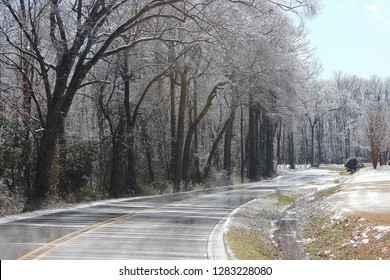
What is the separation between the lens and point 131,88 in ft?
138

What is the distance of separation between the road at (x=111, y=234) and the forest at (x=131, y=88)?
420cm

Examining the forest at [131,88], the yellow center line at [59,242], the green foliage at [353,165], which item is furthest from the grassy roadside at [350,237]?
the green foliage at [353,165]

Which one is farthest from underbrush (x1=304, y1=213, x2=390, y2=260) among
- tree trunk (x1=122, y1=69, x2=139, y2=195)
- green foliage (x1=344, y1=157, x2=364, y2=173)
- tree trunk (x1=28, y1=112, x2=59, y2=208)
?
green foliage (x1=344, y1=157, x2=364, y2=173)

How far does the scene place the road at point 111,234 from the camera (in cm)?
1157

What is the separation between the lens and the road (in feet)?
38.0

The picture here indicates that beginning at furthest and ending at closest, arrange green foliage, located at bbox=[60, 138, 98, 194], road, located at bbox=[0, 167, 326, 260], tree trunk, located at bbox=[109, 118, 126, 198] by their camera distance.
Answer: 1. tree trunk, located at bbox=[109, 118, 126, 198]
2. green foliage, located at bbox=[60, 138, 98, 194]
3. road, located at bbox=[0, 167, 326, 260]

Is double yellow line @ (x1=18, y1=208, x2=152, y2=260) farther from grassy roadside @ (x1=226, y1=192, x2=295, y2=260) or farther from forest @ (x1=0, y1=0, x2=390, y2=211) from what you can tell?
forest @ (x1=0, y1=0, x2=390, y2=211)

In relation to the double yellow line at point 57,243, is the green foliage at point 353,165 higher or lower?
higher

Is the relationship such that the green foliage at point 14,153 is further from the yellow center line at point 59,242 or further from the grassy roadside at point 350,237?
the grassy roadside at point 350,237

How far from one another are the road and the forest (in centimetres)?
420

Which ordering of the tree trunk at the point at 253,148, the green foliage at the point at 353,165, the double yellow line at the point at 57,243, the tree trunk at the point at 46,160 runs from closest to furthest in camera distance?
the double yellow line at the point at 57,243 → the tree trunk at the point at 46,160 → the tree trunk at the point at 253,148 → the green foliage at the point at 353,165

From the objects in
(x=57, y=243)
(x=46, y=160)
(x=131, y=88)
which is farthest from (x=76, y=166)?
(x=57, y=243)

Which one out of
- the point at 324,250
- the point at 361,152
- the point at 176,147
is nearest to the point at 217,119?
the point at 176,147

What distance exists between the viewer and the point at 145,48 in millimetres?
36000
